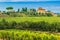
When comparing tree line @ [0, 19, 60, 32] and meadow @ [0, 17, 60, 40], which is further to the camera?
tree line @ [0, 19, 60, 32]

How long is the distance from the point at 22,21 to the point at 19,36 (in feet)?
11.2

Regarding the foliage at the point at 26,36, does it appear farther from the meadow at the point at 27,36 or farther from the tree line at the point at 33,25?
the tree line at the point at 33,25

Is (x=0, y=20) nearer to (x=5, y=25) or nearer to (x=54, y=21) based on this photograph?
(x=5, y=25)

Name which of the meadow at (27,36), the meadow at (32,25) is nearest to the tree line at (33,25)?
the meadow at (32,25)

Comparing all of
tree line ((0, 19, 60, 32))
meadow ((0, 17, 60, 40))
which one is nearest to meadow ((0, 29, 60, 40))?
meadow ((0, 17, 60, 40))

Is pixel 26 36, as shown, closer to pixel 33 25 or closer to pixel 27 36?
pixel 27 36

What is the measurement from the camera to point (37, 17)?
20.3 metres

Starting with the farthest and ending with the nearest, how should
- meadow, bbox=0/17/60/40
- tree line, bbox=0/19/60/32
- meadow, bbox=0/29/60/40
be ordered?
tree line, bbox=0/19/60/32 → meadow, bbox=0/17/60/40 → meadow, bbox=0/29/60/40

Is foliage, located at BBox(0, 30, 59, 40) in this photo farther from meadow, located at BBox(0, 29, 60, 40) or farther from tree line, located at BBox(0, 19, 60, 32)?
tree line, located at BBox(0, 19, 60, 32)

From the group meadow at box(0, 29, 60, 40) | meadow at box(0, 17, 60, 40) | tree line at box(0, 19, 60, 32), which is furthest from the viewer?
tree line at box(0, 19, 60, 32)

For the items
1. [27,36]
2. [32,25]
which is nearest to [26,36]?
[27,36]

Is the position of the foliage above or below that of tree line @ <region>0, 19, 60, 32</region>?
above

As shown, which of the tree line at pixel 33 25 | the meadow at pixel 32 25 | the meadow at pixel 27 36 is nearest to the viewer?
the meadow at pixel 27 36

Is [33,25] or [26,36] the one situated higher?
[26,36]
